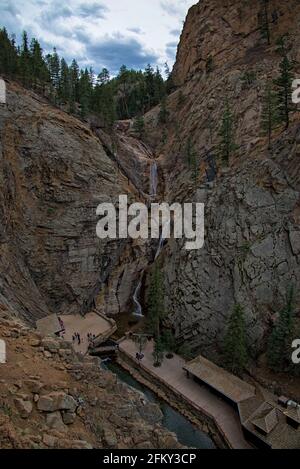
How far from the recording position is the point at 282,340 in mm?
29281

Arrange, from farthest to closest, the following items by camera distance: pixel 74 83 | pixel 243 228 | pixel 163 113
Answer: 1. pixel 163 113
2. pixel 74 83
3. pixel 243 228

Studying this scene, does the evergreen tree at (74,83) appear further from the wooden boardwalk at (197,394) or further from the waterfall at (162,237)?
the wooden boardwalk at (197,394)

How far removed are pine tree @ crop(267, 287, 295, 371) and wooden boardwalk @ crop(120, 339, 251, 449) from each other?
228 inches

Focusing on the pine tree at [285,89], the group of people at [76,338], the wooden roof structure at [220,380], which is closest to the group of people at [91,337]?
the group of people at [76,338]

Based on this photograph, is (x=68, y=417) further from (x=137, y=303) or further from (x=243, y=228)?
(x=137, y=303)

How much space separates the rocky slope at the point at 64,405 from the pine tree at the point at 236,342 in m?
16.6

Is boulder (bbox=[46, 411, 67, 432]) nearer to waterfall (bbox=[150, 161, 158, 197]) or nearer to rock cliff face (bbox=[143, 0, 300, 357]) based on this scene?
rock cliff face (bbox=[143, 0, 300, 357])

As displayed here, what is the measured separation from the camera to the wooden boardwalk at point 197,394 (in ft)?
84.4

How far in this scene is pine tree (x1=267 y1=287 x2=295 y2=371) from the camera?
28.9m

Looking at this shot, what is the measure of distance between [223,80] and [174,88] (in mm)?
22319

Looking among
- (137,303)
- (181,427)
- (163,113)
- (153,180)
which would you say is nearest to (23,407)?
(181,427)

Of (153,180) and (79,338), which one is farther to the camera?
(153,180)

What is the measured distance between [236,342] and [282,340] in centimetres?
397

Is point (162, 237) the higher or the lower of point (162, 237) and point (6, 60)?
the lower
